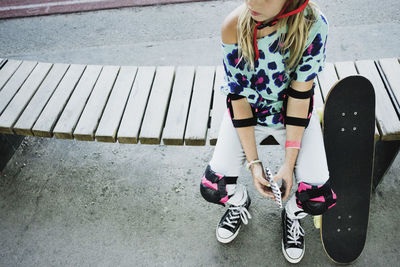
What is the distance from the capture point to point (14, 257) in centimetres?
224

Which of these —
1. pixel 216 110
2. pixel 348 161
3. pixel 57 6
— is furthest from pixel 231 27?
pixel 57 6

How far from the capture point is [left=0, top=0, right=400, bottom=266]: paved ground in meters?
2.16

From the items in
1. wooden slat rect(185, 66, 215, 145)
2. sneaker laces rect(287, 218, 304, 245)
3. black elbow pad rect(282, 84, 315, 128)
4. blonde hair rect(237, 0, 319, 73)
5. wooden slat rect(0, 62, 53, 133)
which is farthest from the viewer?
wooden slat rect(0, 62, 53, 133)

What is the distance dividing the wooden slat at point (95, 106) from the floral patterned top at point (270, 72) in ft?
2.90

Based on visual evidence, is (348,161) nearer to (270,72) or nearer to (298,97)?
(298,97)

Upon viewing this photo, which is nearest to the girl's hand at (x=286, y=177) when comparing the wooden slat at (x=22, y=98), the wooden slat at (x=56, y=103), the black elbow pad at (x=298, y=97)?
the black elbow pad at (x=298, y=97)

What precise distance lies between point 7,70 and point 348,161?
252 centimetres

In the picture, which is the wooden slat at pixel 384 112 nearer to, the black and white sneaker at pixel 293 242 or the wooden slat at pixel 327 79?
the wooden slat at pixel 327 79

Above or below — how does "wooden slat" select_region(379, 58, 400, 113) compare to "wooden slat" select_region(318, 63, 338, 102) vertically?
below

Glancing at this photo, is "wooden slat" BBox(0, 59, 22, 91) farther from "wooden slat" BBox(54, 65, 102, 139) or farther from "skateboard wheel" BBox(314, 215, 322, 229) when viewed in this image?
"skateboard wheel" BBox(314, 215, 322, 229)

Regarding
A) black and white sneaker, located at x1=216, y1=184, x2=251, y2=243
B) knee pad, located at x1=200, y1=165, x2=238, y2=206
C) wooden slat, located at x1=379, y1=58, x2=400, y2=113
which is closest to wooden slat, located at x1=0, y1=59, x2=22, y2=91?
knee pad, located at x1=200, y1=165, x2=238, y2=206

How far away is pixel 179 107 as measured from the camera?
6.97ft

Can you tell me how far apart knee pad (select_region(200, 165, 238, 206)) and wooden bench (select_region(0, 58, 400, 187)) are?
24 cm

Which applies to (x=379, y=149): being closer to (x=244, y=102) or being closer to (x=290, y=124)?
(x=290, y=124)
